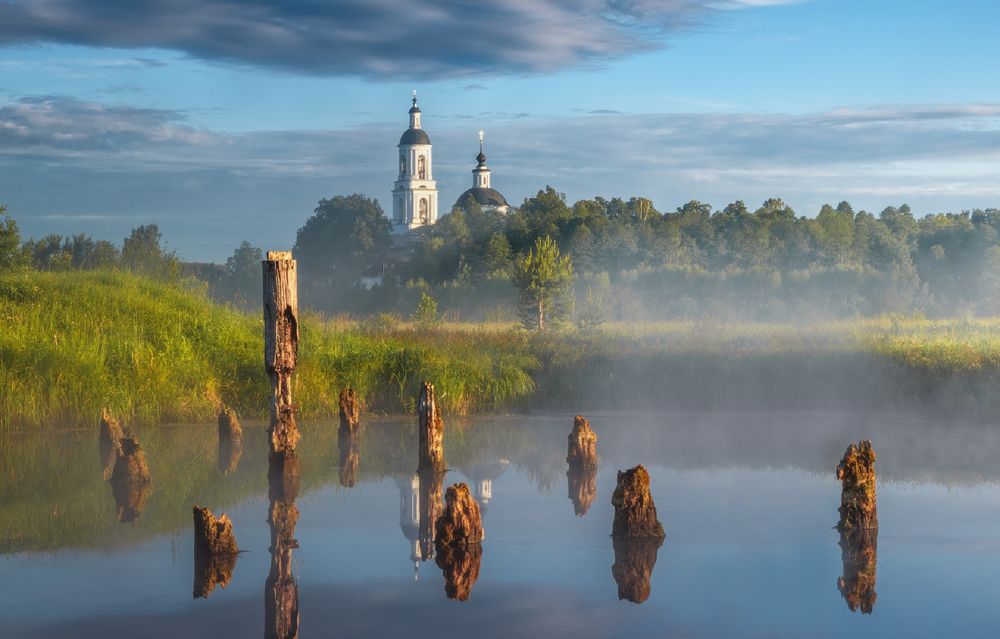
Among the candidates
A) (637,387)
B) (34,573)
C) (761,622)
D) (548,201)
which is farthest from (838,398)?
(548,201)

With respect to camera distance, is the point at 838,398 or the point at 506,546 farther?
the point at 838,398

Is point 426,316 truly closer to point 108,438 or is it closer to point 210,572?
point 108,438

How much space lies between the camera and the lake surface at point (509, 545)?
797cm

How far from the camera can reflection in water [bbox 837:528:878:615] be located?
8469mm

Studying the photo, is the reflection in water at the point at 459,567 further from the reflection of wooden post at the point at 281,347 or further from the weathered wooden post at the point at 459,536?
the reflection of wooden post at the point at 281,347

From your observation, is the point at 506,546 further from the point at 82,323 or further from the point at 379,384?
the point at 82,323

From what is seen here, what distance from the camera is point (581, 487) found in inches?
502

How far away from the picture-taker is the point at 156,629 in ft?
25.1

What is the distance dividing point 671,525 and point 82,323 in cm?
1091

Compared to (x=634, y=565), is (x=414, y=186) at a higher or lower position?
higher

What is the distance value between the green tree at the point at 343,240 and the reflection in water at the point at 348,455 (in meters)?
63.7

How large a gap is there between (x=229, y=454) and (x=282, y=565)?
17.9 feet

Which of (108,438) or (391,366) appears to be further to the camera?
(391,366)

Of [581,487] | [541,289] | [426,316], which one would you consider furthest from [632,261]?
[581,487]
